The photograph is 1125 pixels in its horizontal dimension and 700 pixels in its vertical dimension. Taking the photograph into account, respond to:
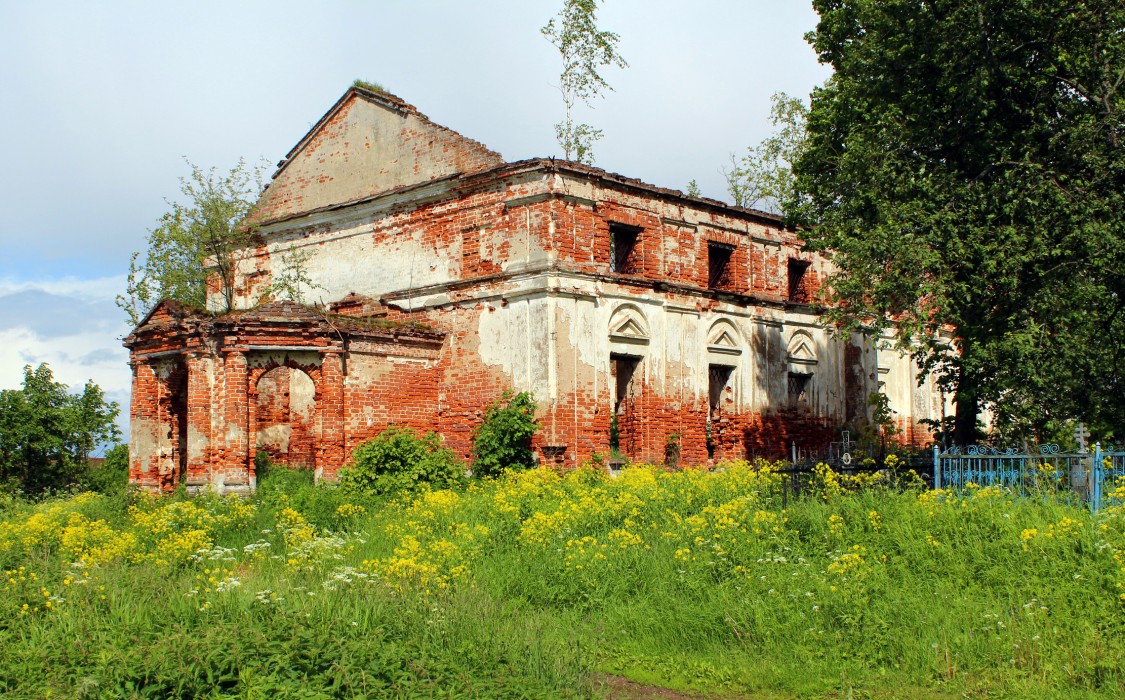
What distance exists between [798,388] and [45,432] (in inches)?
725

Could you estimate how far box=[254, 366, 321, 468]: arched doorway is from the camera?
21.9 metres

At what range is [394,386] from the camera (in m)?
20.8

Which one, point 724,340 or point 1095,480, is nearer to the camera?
Result: point 1095,480

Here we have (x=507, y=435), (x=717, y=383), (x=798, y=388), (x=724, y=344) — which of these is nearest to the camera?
(x=507, y=435)

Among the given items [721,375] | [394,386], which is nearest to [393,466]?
[394,386]

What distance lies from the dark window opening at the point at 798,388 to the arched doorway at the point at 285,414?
37.0ft

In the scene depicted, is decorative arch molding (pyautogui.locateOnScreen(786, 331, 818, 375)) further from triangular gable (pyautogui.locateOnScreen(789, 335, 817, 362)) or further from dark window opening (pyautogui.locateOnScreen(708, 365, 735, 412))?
dark window opening (pyautogui.locateOnScreen(708, 365, 735, 412))

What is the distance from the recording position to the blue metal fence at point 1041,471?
11.8 m

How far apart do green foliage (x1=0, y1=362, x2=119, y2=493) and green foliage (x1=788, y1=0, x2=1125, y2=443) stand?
60.5 ft

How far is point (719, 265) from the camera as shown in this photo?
78.2ft

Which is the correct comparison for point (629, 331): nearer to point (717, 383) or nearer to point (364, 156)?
point (717, 383)

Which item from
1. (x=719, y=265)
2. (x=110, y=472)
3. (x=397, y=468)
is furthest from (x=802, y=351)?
(x=110, y=472)

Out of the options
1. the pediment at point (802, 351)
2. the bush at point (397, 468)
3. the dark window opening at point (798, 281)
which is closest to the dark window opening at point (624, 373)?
the bush at point (397, 468)

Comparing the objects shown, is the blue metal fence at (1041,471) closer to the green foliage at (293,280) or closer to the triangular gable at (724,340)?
the triangular gable at (724,340)
